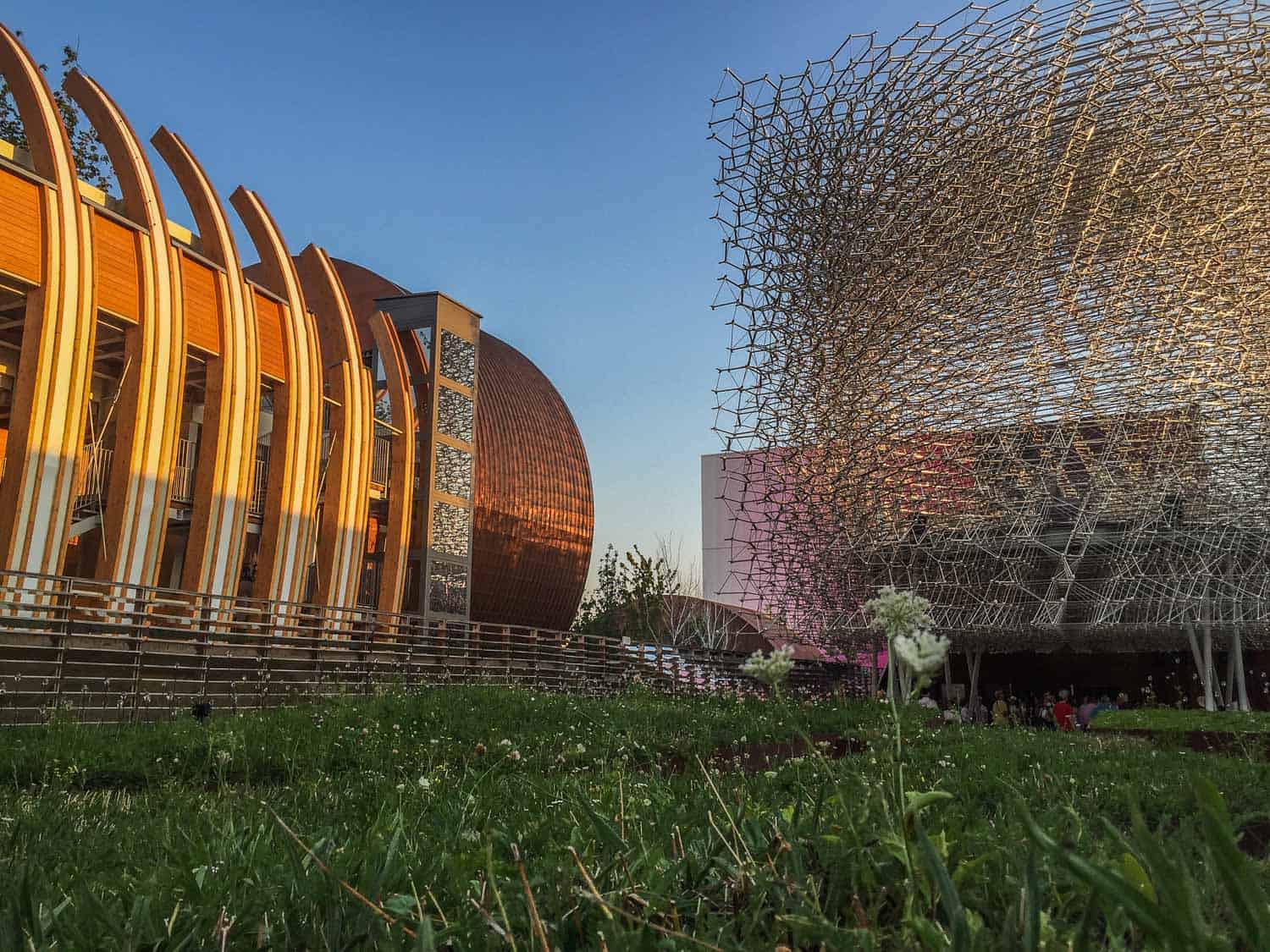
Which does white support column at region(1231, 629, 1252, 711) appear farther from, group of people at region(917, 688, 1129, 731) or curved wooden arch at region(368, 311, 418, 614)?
curved wooden arch at region(368, 311, 418, 614)

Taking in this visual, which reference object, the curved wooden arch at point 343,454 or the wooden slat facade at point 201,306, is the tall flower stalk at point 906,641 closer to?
the wooden slat facade at point 201,306

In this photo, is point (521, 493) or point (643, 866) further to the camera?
point (521, 493)

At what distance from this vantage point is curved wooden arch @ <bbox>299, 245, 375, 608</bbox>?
19.0 meters

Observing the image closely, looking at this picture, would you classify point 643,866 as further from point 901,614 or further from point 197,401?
point 197,401

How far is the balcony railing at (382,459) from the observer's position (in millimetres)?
23422

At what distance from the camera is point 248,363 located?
16766 mm

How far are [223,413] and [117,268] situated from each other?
2722 millimetres

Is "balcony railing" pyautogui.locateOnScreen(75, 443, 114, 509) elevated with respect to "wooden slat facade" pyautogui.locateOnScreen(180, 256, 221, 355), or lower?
lower

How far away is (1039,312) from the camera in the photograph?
829 inches

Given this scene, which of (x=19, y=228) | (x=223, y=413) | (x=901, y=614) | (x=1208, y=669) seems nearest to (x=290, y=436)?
(x=223, y=413)

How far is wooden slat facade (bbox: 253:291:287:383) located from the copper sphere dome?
10.5m

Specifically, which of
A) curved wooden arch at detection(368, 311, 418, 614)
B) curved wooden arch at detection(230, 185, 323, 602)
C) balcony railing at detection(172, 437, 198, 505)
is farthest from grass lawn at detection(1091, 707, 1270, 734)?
balcony railing at detection(172, 437, 198, 505)

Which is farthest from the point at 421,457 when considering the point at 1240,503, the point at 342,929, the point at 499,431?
the point at 342,929

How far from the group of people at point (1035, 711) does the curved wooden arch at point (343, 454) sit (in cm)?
1119
